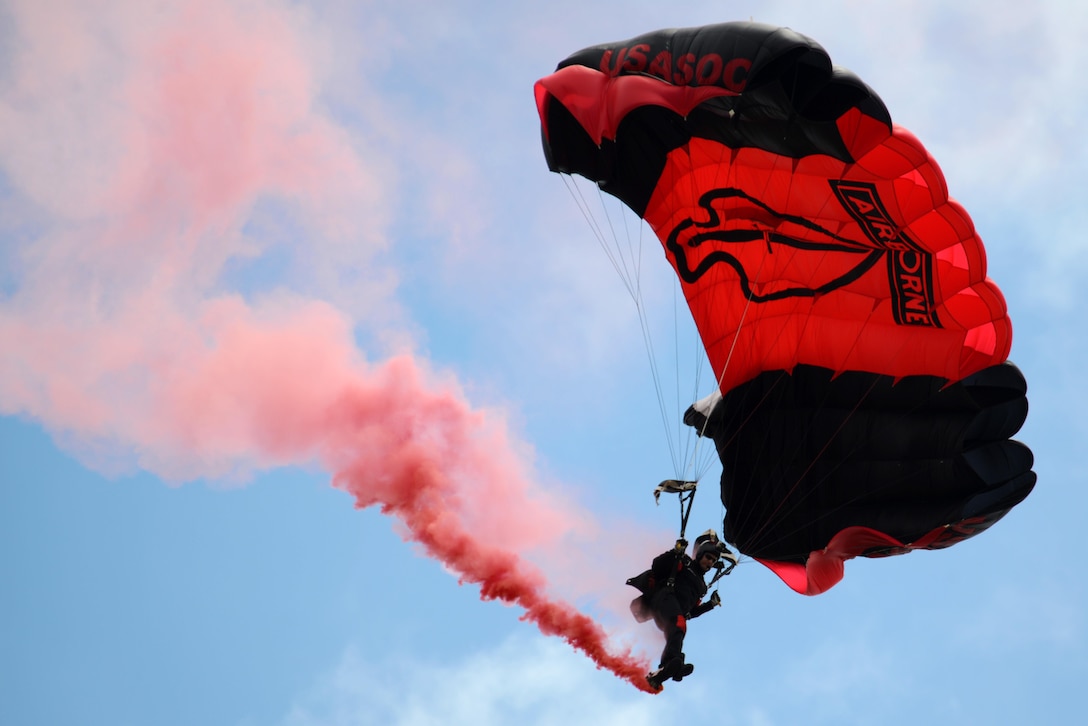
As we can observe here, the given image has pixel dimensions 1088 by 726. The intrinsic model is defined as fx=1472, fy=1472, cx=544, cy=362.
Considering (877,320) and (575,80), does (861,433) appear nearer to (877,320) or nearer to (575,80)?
(877,320)

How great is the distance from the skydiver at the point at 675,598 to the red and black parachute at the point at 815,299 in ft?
4.48

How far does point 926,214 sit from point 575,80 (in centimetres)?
345

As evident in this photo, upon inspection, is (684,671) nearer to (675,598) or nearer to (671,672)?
(671,672)

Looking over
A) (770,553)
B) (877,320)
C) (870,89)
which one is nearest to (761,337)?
(877,320)

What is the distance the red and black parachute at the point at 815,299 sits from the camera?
43.1ft

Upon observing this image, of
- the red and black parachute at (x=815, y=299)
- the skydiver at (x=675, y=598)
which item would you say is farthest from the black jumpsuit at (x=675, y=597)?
the red and black parachute at (x=815, y=299)

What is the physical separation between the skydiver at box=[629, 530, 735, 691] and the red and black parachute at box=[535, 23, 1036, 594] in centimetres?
137

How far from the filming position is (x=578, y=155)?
14008mm

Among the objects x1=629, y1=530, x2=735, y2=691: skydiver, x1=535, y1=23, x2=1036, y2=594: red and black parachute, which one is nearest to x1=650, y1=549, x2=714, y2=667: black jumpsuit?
x1=629, y1=530, x2=735, y2=691: skydiver

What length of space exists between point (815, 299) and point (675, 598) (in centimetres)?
343

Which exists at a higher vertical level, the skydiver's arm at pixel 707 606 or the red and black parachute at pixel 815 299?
the red and black parachute at pixel 815 299

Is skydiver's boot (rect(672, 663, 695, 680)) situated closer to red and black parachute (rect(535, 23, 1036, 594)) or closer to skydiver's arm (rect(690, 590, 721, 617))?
skydiver's arm (rect(690, 590, 721, 617))

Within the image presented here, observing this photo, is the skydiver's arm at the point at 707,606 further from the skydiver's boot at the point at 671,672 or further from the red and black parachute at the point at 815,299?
the red and black parachute at the point at 815,299

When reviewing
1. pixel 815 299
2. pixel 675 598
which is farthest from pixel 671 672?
pixel 815 299
